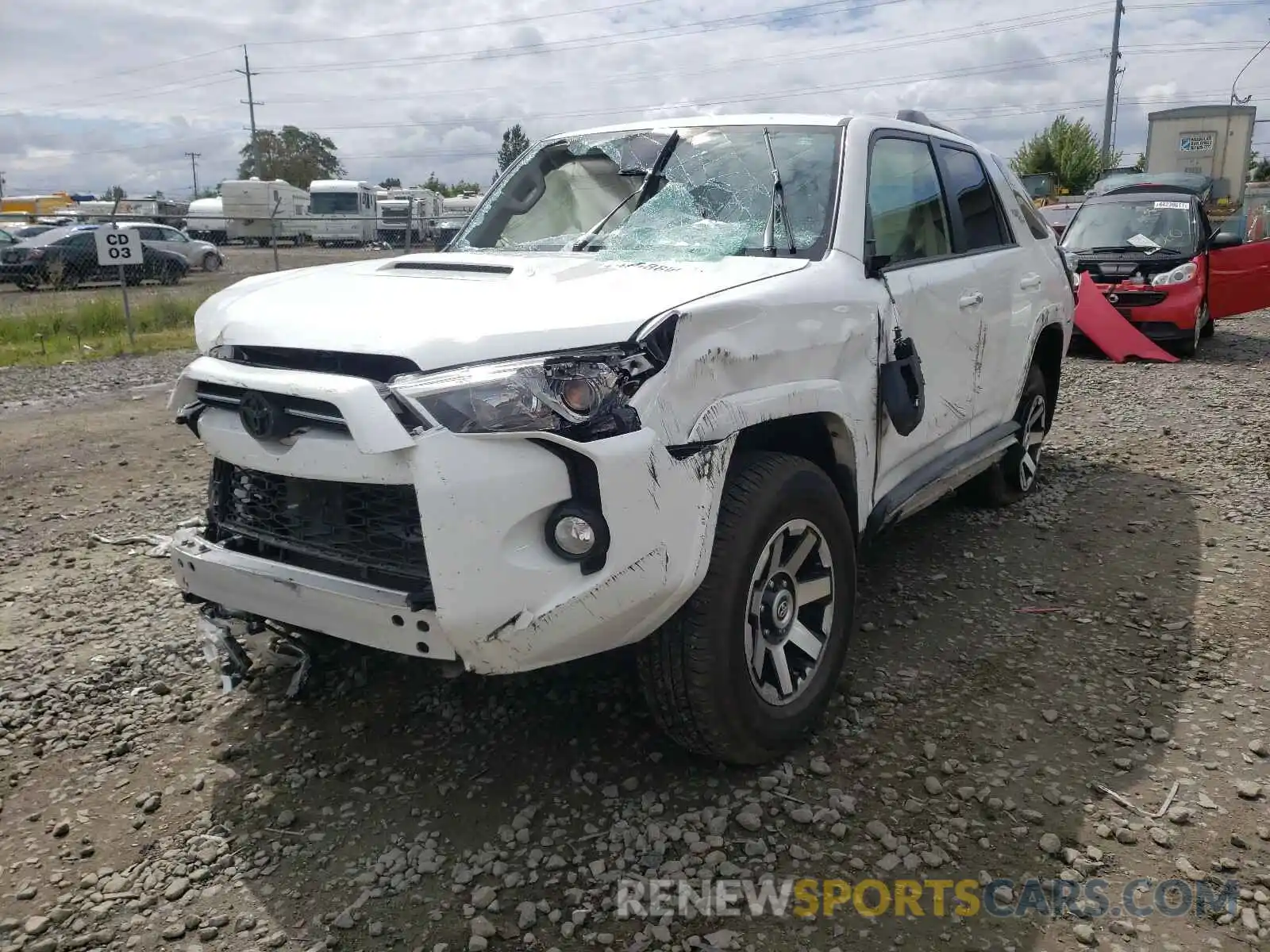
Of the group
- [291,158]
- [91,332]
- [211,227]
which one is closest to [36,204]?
[211,227]

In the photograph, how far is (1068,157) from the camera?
138 ft

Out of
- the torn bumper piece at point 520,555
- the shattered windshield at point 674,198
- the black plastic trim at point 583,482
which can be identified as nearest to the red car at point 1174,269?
the shattered windshield at point 674,198

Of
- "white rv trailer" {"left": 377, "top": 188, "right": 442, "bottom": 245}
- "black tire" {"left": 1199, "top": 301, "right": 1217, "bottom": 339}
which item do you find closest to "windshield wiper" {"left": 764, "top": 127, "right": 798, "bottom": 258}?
"black tire" {"left": 1199, "top": 301, "right": 1217, "bottom": 339}

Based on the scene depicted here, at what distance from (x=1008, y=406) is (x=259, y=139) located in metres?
79.2

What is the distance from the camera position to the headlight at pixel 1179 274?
403 inches

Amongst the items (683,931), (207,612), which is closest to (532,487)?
(683,931)

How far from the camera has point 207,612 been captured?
3.09 m

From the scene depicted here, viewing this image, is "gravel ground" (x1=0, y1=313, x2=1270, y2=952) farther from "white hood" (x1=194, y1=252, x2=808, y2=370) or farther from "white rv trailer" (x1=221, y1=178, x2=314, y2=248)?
"white rv trailer" (x1=221, y1=178, x2=314, y2=248)

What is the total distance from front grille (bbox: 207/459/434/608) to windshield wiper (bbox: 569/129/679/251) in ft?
4.61

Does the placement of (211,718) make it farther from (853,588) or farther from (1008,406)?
(1008,406)

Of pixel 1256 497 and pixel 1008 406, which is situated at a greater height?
pixel 1008 406

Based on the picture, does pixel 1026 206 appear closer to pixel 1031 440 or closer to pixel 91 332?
pixel 1031 440

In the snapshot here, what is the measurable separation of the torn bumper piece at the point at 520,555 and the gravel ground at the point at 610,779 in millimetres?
618

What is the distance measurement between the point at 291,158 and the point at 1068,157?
5771 cm
